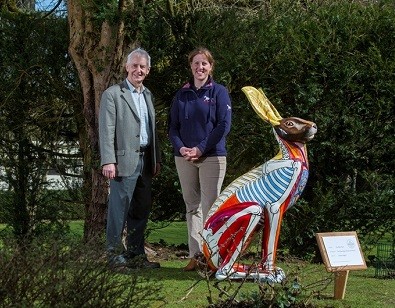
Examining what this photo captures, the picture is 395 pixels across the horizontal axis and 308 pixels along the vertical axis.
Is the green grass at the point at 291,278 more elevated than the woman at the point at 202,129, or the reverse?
the woman at the point at 202,129

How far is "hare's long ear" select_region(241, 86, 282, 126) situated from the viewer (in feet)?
27.9

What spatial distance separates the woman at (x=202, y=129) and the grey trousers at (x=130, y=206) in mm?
428

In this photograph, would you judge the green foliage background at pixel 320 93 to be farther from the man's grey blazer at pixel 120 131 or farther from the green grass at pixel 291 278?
the man's grey blazer at pixel 120 131

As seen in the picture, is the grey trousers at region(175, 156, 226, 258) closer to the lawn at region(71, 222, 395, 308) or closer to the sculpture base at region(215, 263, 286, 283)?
the lawn at region(71, 222, 395, 308)

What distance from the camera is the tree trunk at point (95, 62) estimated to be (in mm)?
10414

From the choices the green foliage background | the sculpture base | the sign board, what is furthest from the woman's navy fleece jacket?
the green foliage background

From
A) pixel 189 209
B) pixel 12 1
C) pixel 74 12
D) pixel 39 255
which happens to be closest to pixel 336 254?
pixel 189 209

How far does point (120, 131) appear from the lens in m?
8.78

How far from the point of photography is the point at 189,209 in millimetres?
9039

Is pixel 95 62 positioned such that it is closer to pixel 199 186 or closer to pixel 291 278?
pixel 199 186

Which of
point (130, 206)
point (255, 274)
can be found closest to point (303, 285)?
point (255, 274)

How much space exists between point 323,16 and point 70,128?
3.61 metres

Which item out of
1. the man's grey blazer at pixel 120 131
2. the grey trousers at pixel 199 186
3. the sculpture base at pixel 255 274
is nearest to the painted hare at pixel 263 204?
the sculpture base at pixel 255 274

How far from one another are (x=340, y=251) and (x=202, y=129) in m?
1.92
